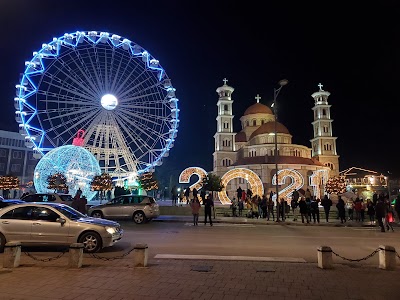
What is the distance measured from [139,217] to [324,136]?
228ft

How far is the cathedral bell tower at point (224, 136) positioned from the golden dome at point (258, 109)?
19.3 feet

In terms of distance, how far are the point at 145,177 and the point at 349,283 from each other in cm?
4226

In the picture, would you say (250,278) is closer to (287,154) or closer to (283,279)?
(283,279)

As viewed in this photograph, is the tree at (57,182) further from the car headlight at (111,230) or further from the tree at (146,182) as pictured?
the car headlight at (111,230)

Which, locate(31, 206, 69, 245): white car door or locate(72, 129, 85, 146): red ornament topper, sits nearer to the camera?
locate(31, 206, 69, 245): white car door

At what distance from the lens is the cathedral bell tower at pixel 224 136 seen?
257 ft

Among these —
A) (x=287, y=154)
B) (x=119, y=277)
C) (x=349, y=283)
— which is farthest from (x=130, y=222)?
(x=287, y=154)

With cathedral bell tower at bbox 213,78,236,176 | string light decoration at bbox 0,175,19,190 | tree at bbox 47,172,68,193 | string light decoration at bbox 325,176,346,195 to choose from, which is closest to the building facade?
string light decoration at bbox 0,175,19,190

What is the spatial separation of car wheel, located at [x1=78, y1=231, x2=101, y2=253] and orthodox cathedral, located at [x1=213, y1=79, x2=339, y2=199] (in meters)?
54.5

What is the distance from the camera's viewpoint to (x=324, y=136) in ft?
267

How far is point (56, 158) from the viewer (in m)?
32.4

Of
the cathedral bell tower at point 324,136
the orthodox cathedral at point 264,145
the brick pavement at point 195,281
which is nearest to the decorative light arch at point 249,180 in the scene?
the orthodox cathedral at point 264,145

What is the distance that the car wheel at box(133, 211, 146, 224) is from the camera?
68.0ft

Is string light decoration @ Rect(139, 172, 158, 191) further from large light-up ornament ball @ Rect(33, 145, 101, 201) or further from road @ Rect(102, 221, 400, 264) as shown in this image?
road @ Rect(102, 221, 400, 264)
